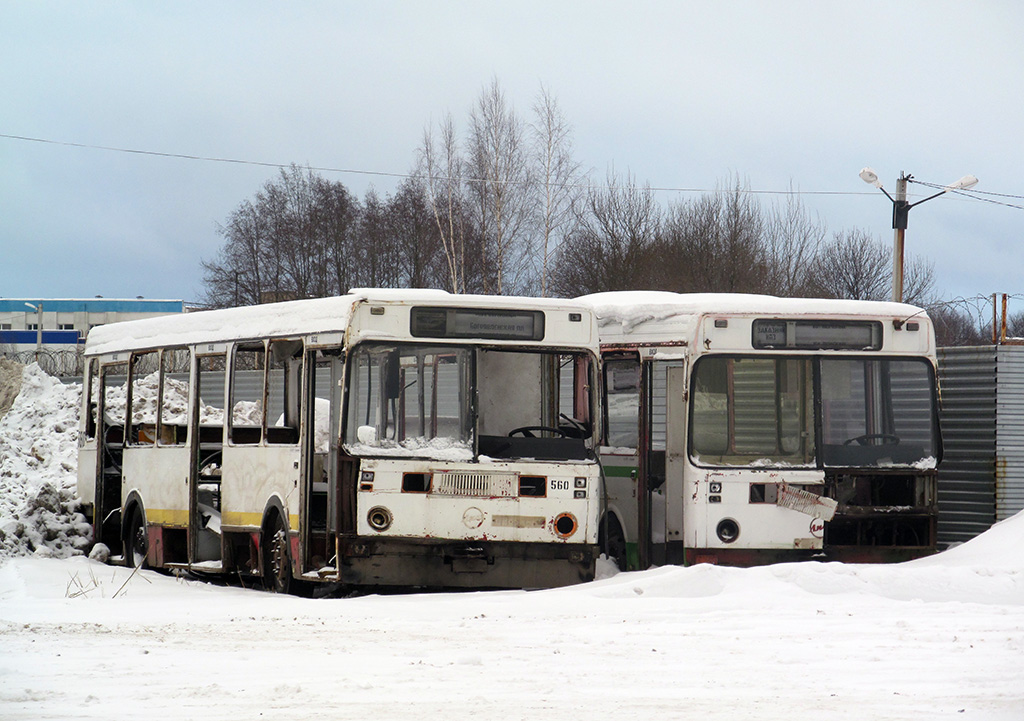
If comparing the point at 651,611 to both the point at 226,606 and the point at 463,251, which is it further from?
the point at 463,251

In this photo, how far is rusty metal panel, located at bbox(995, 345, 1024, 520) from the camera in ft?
47.1

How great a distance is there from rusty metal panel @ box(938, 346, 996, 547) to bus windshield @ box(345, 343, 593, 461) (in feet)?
15.8

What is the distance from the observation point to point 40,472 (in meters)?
18.8

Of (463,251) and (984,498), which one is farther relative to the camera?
(463,251)

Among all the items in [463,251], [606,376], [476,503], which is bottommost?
[476,503]

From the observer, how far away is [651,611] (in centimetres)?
989

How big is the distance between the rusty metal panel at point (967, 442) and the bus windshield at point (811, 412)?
7.40 ft

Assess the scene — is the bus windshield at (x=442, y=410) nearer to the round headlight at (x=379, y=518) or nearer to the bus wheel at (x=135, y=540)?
the round headlight at (x=379, y=518)

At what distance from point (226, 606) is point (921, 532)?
20.5ft

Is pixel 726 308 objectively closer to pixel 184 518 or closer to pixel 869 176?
pixel 184 518

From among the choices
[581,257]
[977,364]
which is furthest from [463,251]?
[977,364]

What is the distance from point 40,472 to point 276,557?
7112mm

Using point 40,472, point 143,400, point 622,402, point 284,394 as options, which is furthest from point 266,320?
point 40,472

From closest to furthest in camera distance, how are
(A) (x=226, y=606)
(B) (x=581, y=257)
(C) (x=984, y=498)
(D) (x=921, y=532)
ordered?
(A) (x=226, y=606)
(D) (x=921, y=532)
(C) (x=984, y=498)
(B) (x=581, y=257)
